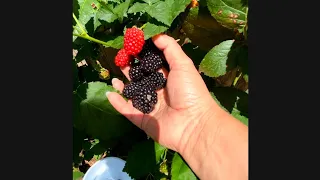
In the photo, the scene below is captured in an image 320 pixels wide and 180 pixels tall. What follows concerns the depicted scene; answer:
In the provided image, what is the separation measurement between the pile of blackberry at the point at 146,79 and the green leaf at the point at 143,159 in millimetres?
131

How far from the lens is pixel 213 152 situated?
140cm

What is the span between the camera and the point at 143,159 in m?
1.48

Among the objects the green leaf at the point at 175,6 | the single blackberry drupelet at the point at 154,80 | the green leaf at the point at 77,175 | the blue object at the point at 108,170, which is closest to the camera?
the green leaf at the point at 175,6

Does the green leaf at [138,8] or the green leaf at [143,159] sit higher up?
the green leaf at [138,8]

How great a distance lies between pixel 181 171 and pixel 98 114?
1.15 ft

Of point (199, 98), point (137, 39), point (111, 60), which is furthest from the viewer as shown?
point (111, 60)

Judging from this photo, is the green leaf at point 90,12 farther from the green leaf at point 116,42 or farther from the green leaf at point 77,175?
the green leaf at point 77,175

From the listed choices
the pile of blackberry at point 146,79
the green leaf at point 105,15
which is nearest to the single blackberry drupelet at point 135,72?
the pile of blackberry at point 146,79

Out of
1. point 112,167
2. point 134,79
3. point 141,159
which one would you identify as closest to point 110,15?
point 134,79

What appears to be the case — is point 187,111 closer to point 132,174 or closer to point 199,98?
point 199,98

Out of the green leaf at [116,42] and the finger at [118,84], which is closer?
the green leaf at [116,42]

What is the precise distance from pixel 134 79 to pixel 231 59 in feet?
1.21

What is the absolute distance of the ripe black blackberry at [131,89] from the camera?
1.49m

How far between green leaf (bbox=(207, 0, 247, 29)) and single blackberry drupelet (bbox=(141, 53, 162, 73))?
282mm
